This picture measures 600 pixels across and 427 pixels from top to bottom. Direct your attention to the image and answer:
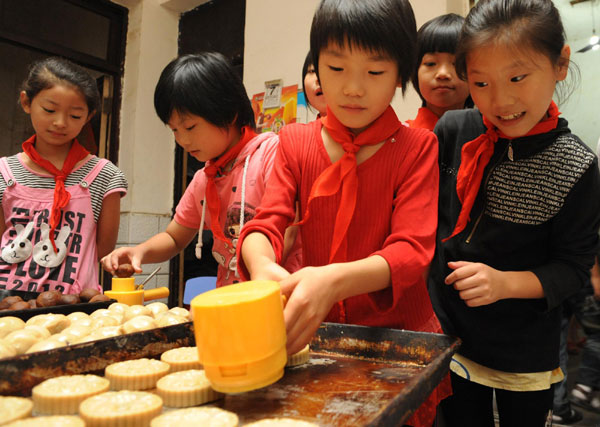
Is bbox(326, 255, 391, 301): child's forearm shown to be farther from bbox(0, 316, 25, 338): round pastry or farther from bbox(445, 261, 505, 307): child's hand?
bbox(0, 316, 25, 338): round pastry

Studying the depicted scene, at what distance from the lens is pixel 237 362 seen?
1.83ft

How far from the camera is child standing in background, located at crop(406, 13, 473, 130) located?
1272 mm

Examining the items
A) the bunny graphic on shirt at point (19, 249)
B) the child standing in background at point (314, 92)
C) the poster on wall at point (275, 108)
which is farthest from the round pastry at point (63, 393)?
the poster on wall at point (275, 108)

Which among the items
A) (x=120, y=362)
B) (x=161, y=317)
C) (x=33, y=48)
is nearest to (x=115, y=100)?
(x=33, y=48)

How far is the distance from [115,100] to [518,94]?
3.59 meters

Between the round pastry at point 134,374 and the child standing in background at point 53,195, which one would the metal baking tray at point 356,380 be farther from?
the child standing in background at point 53,195

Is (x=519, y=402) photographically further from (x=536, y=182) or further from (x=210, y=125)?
(x=210, y=125)

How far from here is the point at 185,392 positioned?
2.25 feet

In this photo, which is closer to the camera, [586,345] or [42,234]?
[42,234]

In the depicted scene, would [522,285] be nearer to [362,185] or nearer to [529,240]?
[529,240]

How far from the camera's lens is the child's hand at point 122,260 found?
54.9 inches

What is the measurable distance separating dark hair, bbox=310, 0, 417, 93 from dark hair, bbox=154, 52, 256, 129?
20.5 inches

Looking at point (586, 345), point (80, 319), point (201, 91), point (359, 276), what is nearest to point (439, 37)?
point (201, 91)

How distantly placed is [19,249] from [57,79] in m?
0.67
